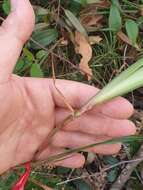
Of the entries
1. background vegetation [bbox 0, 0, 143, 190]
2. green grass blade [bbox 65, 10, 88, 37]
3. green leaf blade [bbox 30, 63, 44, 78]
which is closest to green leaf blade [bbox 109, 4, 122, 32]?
background vegetation [bbox 0, 0, 143, 190]

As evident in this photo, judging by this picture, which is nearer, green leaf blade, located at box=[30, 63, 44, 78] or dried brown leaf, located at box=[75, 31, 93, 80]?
green leaf blade, located at box=[30, 63, 44, 78]

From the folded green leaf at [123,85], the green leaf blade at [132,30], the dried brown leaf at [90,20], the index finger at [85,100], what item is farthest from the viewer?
the dried brown leaf at [90,20]

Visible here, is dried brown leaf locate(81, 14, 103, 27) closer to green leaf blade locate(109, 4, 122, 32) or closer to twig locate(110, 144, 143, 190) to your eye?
green leaf blade locate(109, 4, 122, 32)

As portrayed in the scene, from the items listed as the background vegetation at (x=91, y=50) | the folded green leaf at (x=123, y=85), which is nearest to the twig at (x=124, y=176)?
the background vegetation at (x=91, y=50)

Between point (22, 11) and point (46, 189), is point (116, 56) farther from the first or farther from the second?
point (22, 11)

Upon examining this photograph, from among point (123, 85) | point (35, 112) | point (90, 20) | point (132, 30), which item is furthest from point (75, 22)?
point (123, 85)

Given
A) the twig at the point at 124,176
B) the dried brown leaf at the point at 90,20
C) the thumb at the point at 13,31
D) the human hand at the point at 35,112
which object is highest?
the thumb at the point at 13,31

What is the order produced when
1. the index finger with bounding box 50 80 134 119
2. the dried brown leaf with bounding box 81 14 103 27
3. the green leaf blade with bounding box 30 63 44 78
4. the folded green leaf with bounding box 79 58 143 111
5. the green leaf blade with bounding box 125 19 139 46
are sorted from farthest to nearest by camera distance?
Result: the dried brown leaf with bounding box 81 14 103 27 < the green leaf blade with bounding box 125 19 139 46 < the green leaf blade with bounding box 30 63 44 78 < the index finger with bounding box 50 80 134 119 < the folded green leaf with bounding box 79 58 143 111

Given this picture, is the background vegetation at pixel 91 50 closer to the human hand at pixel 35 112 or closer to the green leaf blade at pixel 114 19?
the green leaf blade at pixel 114 19
